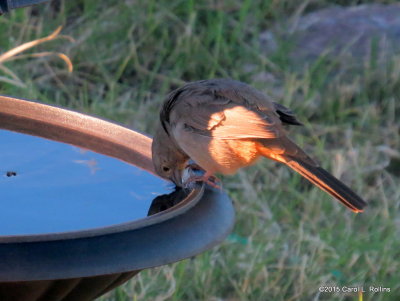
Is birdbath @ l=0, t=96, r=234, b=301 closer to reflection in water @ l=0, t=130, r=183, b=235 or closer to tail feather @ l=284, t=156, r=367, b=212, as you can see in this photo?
reflection in water @ l=0, t=130, r=183, b=235

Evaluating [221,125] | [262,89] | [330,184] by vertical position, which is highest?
[221,125]

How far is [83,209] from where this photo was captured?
2.43 meters

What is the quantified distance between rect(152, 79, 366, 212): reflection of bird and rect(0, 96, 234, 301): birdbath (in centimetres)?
52

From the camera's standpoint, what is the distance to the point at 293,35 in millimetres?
6801

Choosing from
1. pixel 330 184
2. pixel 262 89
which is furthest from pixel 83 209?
pixel 262 89

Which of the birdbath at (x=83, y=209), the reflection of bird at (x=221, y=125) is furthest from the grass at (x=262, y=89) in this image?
the birdbath at (x=83, y=209)

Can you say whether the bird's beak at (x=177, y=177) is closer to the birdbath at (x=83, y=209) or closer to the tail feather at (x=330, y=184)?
the birdbath at (x=83, y=209)

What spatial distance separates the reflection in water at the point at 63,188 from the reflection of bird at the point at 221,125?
556 millimetres

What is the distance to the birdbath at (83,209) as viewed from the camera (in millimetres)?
1920

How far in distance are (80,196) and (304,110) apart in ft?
11.9

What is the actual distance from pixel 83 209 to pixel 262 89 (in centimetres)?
374

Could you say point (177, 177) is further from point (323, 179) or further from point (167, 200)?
point (323, 179)

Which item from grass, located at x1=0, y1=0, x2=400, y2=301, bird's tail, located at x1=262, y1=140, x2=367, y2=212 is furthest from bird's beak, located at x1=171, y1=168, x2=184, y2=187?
grass, located at x1=0, y1=0, x2=400, y2=301

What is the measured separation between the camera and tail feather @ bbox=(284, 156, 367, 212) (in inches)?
122
